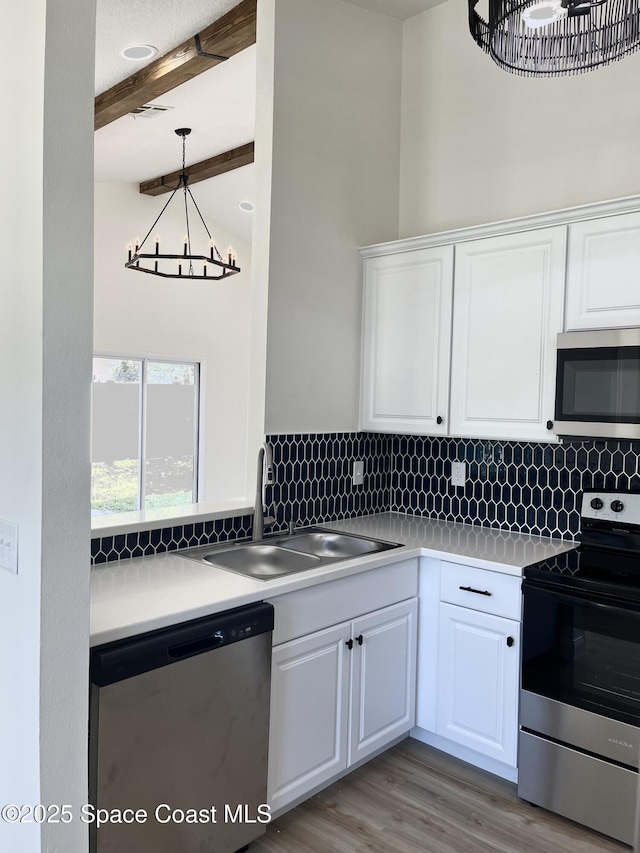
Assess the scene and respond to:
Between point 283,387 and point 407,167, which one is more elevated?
point 407,167

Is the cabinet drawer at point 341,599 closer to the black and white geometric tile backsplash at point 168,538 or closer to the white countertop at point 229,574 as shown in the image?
the white countertop at point 229,574

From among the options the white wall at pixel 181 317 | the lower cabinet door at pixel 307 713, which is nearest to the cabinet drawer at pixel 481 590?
the lower cabinet door at pixel 307 713

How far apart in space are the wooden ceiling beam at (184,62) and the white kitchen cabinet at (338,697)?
286 centimetres

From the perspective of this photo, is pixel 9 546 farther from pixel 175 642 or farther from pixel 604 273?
pixel 604 273

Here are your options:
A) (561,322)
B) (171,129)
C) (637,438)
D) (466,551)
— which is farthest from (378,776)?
(171,129)

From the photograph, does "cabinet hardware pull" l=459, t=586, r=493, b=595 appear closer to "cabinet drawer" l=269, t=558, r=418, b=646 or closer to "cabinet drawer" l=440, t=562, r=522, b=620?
"cabinet drawer" l=440, t=562, r=522, b=620

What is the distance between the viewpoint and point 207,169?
554 cm

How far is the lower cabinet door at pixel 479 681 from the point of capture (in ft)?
8.18

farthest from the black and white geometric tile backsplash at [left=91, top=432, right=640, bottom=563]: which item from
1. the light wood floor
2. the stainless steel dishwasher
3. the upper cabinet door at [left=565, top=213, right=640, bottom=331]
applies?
the light wood floor

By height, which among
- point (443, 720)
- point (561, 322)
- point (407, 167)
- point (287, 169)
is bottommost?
point (443, 720)

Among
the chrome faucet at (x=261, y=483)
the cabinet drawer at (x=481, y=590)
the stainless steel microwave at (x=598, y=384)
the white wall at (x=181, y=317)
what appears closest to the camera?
the stainless steel microwave at (x=598, y=384)

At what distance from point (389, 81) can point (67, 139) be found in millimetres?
2443

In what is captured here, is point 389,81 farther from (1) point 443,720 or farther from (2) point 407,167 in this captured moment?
(1) point 443,720

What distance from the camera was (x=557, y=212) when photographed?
258 centimetres
